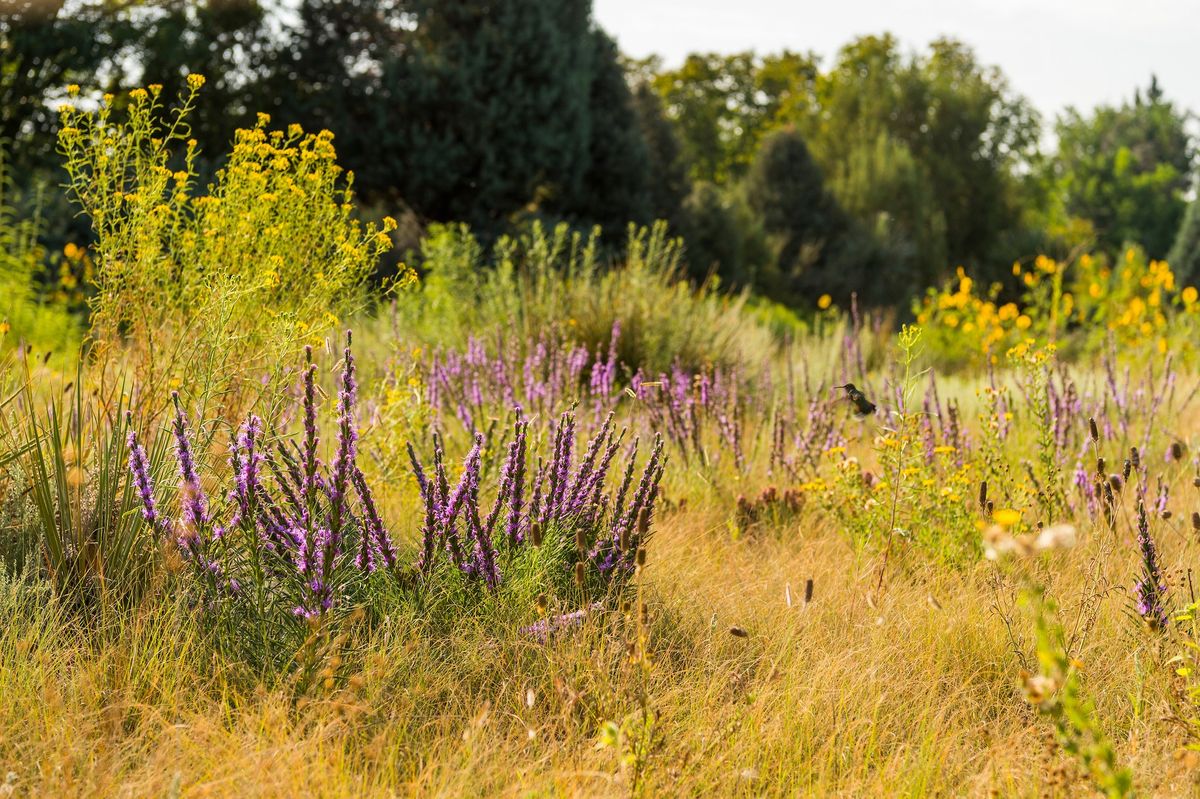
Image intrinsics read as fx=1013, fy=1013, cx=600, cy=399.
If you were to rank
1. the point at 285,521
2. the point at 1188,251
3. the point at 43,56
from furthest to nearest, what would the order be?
the point at 1188,251 < the point at 43,56 < the point at 285,521

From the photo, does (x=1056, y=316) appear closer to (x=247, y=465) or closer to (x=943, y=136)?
(x=247, y=465)

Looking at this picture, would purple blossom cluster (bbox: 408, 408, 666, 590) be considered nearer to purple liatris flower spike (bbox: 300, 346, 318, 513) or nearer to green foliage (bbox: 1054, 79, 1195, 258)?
purple liatris flower spike (bbox: 300, 346, 318, 513)

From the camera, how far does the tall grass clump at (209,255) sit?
2869mm

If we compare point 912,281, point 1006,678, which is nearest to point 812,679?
point 1006,678

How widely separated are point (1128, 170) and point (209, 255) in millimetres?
43393

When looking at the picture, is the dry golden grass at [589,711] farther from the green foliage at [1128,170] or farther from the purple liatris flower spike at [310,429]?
the green foliage at [1128,170]

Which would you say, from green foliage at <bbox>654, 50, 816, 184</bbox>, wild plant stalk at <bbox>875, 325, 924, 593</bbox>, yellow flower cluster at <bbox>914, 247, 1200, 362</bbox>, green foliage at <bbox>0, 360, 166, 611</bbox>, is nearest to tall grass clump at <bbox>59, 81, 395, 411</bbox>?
green foliage at <bbox>0, 360, 166, 611</bbox>

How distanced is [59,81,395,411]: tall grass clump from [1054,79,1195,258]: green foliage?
35534mm

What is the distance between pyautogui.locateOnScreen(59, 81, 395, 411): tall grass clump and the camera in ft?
9.41

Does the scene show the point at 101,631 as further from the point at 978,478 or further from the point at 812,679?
the point at 978,478

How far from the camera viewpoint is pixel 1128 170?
3969 cm

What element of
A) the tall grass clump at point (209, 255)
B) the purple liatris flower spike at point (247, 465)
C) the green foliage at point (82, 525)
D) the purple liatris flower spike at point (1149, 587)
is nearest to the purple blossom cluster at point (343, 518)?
the purple liatris flower spike at point (247, 465)

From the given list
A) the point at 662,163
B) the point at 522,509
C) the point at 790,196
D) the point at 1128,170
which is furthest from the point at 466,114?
the point at 1128,170

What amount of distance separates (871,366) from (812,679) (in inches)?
259
